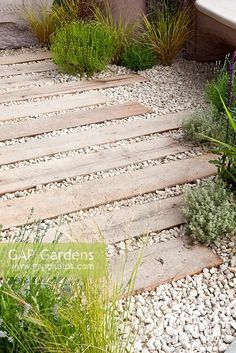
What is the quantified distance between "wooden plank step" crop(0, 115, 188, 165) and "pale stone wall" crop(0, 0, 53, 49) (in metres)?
2.07

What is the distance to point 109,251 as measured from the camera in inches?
100.0

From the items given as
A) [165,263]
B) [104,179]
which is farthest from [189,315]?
[104,179]

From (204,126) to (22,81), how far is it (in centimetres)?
180

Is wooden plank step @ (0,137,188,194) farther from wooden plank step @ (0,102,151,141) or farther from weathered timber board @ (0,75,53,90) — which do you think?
weathered timber board @ (0,75,53,90)

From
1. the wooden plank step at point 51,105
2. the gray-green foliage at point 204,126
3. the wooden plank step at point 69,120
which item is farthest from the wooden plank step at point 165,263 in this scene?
the wooden plank step at point 51,105

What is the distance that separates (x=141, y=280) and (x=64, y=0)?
11.6 ft

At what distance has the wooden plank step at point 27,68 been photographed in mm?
4766

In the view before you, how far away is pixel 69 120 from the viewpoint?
3.87m

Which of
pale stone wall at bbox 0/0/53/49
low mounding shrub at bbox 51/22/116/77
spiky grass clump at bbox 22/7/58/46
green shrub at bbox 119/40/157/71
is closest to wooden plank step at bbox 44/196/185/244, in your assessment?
low mounding shrub at bbox 51/22/116/77

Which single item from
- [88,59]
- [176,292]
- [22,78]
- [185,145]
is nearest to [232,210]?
[176,292]

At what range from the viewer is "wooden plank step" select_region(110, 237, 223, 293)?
7.75 feet

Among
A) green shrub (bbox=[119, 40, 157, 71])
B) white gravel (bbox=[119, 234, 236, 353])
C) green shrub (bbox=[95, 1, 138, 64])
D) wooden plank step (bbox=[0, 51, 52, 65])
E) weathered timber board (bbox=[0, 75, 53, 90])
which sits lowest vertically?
white gravel (bbox=[119, 234, 236, 353])

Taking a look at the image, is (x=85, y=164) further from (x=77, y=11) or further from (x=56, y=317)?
(x=77, y=11)

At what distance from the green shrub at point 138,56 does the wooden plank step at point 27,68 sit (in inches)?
25.6
